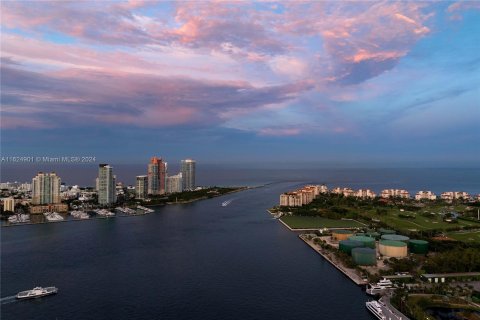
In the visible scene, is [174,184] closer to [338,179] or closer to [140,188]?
[140,188]

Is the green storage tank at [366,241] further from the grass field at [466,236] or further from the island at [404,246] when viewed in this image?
the grass field at [466,236]

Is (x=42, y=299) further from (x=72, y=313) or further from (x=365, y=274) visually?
(x=365, y=274)

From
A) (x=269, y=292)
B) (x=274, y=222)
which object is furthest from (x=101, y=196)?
(x=269, y=292)

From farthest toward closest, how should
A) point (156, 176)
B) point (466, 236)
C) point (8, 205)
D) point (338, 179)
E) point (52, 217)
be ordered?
1. point (338, 179)
2. point (156, 176)
3. point (8, 205)
4. point (52, 217)
5. point (466, 236)

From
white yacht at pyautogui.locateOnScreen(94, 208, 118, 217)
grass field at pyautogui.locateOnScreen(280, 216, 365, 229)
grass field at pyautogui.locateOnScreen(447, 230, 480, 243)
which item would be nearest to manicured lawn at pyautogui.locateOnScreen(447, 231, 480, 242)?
grass field at pyautogui.locateOnScreen(447, 230, 480, 243)

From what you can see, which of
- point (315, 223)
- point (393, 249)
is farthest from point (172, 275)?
point (315, 223)

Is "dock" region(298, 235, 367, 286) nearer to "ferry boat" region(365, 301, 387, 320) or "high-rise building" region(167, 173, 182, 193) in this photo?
"ferry boat" region(365, 301, 387, 320)
